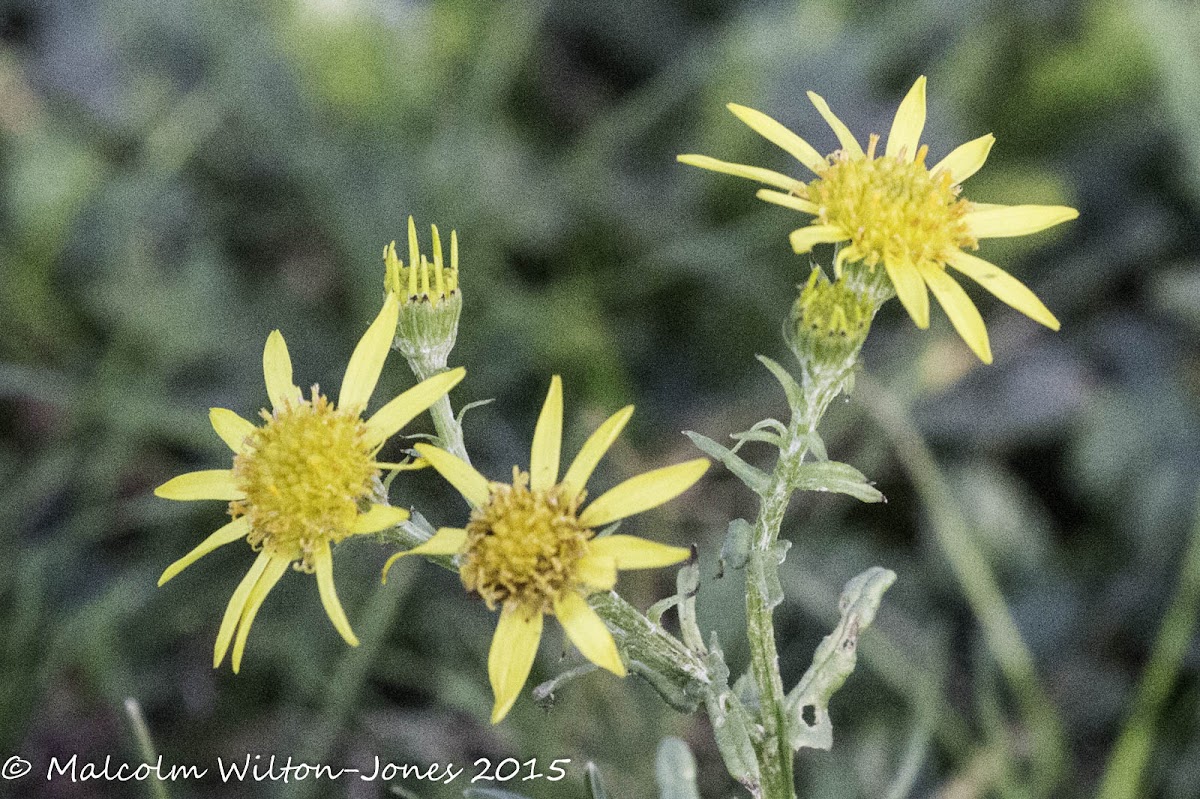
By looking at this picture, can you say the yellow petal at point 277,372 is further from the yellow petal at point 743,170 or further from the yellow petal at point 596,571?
the yellow petal at point 743,170

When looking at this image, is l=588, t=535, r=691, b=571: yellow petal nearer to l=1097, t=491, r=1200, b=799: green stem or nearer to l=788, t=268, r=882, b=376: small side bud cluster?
l=788, t=268, r=882, b=376: small side bud cluster

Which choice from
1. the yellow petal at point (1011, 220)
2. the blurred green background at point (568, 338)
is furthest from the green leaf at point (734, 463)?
the blurred green background at point (568, 338)

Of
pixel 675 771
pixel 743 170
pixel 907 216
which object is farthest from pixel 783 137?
pixel 675 771

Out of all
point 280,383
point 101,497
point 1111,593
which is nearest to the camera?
point 280,383

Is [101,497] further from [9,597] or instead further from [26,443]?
[26,443]

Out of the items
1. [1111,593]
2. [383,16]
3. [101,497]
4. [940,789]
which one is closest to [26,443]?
[101,497]

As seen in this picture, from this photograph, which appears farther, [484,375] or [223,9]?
[223,9]

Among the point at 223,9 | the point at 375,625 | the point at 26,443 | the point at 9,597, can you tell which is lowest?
the point at 375,625
